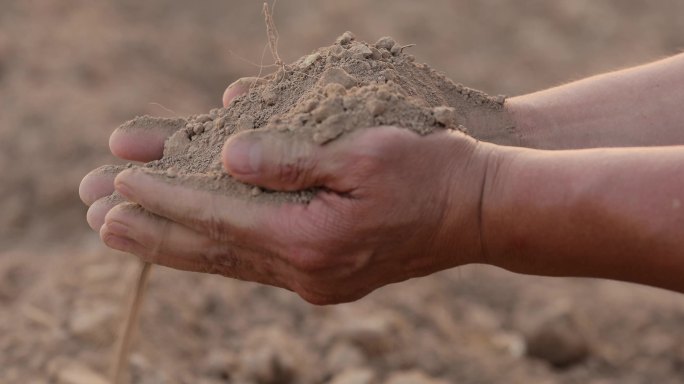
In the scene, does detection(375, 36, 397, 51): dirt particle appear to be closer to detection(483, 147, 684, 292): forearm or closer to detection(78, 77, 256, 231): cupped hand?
detection(78, 77, 256, 231): cupped hand

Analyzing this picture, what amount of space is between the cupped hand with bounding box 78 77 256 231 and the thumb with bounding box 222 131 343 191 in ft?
1.30

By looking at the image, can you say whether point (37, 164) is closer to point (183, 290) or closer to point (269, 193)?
point (183, 290)

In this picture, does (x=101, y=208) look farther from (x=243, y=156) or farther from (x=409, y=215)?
(x=409, y=215)

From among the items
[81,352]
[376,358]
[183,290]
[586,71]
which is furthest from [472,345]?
[586,71]

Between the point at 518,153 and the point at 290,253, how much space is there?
17.8 inches

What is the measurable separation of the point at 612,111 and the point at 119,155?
1.11 meters

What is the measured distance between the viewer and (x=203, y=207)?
1.87m

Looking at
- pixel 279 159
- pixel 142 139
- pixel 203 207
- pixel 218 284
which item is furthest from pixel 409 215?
pixel 218 284

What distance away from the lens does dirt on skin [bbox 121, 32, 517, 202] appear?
1.84m

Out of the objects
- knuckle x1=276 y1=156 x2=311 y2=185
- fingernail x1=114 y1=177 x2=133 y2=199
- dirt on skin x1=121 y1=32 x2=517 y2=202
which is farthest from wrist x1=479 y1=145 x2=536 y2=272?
fingernail x1=114 y1=177 x2=133 y2=199

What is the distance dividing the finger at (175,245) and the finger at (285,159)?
0.19 metres

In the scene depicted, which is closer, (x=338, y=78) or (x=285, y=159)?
(x=285, y=159)

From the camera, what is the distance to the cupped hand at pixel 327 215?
179 centimetres

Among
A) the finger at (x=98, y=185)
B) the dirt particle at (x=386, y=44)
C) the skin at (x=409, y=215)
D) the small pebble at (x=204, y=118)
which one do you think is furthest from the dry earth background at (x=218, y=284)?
the dirt particle at (x=386, y=44)
